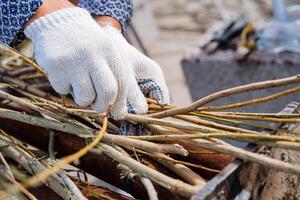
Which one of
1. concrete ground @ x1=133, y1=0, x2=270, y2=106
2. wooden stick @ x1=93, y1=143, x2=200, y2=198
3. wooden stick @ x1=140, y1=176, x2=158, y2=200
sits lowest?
concrete ground @ x1=133, y1=0, x2=270, y2=106

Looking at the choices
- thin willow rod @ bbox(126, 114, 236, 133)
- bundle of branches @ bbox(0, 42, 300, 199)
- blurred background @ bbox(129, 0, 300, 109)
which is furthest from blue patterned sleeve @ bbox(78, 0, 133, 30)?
blurred background @ bbox(129, 0, 300, 109)

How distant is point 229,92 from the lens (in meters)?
0.95

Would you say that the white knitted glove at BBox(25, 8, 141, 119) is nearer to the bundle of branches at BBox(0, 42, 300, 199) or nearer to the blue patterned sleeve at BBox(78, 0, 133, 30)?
the bundle of branches at BBox(0, 42, 300, 199)

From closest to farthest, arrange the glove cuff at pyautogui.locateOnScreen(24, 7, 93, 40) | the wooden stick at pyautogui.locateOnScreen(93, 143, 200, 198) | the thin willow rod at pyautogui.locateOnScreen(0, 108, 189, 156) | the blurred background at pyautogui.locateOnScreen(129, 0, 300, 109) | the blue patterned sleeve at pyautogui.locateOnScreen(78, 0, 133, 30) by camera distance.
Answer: the wooden stick at pyautogui.locateOnScreen(93, 143, 200, 198) < the thin willow rod at pyautogui.locateOnScreen(0, 108, 189, 156) < the glove cuff at pyautogui.locateOnScreen(24, 7, 93, 40) < the blue patterned sleeve at pyautogui.locateOnScreen(78, 0, 133, 30) < the blurred background at pyautogui.locateOnScreen(129, 0, 300, 109)

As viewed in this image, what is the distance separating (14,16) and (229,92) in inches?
20.2

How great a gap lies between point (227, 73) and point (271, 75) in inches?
6.6

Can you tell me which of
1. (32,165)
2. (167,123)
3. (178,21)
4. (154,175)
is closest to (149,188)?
(154,175)

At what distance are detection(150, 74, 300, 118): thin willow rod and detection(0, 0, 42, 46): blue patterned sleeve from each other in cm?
35

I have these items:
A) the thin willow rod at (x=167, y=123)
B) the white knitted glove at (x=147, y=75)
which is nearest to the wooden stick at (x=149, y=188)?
the thin willow rod at (x=167, y=123)

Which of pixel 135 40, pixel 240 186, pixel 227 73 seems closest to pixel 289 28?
pixel 227 73

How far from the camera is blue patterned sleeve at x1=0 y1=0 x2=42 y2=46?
3.75 feet

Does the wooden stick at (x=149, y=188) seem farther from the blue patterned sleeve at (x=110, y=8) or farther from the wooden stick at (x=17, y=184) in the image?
the blue patterned sleeve at (x=110, y=8)

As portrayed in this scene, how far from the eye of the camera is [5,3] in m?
1.20

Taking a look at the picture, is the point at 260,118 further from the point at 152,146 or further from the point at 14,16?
the point at 14,16
